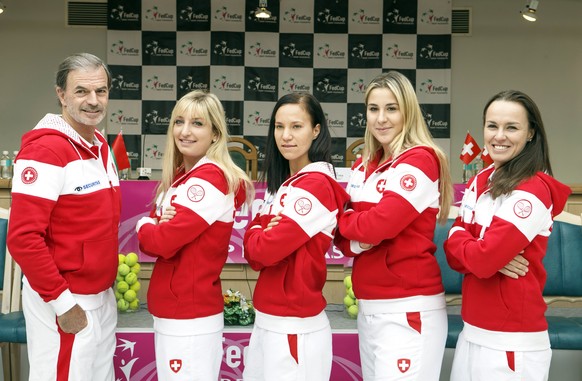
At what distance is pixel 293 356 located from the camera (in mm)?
1966

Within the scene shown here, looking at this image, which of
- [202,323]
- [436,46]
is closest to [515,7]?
[436,46]

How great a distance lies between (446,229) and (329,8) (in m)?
4.14

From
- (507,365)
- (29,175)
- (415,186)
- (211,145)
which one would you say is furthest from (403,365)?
(29,175)

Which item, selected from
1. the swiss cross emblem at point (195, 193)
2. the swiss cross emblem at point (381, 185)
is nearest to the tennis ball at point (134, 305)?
the swiss cross emblem at point (195, 193)

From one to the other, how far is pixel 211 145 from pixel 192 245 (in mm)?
372

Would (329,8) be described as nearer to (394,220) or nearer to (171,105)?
(171,105)

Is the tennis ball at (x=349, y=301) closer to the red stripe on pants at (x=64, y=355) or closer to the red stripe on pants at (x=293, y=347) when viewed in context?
the red stripe on pants at (x=293, y=347)

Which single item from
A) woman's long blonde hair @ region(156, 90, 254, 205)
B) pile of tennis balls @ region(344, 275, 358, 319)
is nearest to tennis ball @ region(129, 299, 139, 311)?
pile of tennis balls @ region(344, 275, 358, 319)

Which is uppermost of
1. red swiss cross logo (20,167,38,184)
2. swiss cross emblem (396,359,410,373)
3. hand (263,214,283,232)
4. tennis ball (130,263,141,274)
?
red swiss cross logo (20,167,38,184)

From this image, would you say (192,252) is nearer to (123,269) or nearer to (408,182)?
(408,182)

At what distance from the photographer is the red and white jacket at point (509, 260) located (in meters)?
1.86

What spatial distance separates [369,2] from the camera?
6703 millimetres

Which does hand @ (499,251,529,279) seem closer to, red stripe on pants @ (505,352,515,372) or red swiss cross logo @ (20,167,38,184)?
red stripe on pants @ (505,352,515,372)

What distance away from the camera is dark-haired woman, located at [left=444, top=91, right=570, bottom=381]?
187cm
